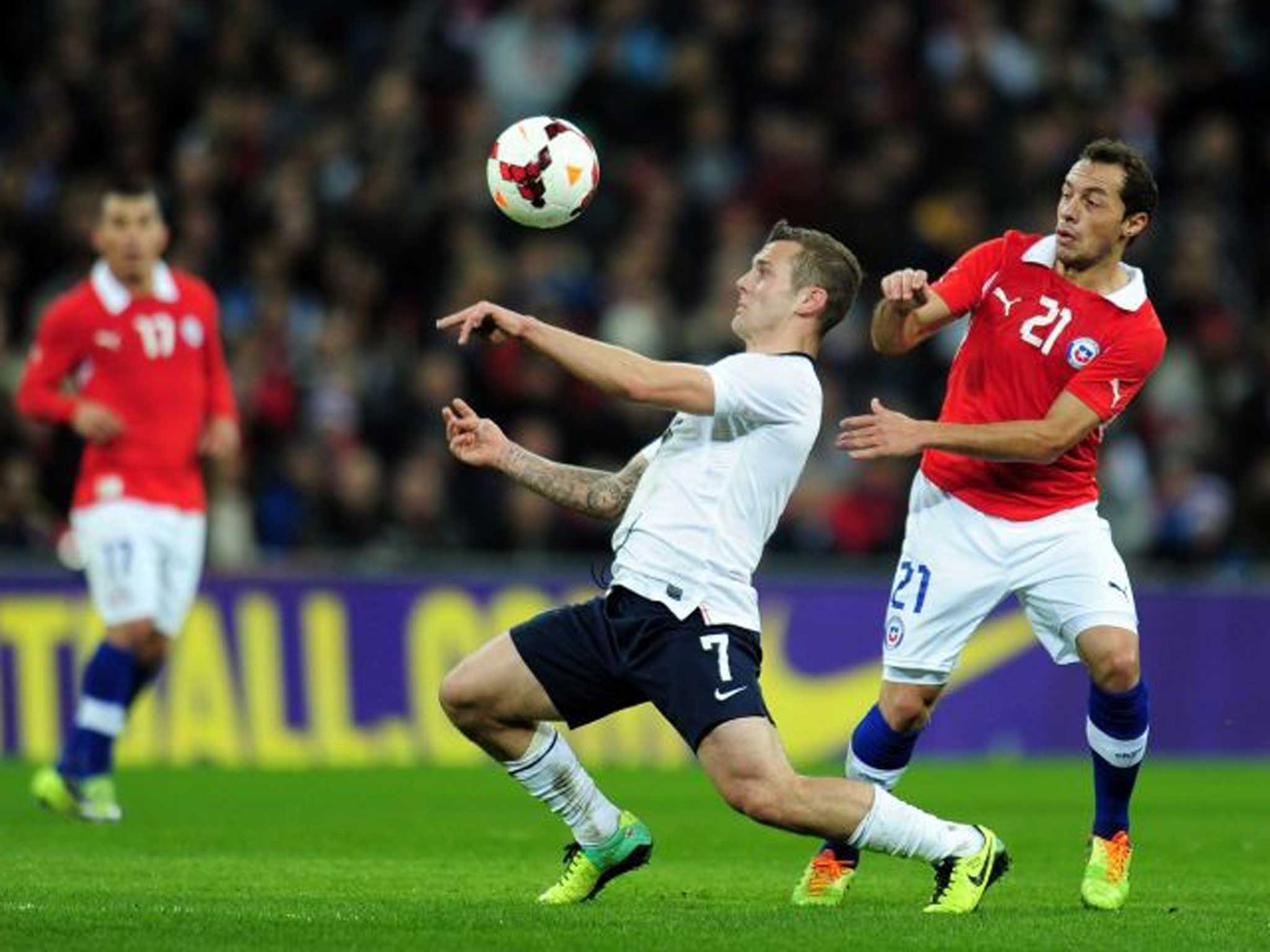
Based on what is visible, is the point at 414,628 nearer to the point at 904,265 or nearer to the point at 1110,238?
the point at 904,265

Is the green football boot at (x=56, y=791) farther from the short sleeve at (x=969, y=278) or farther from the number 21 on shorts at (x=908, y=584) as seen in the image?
the short sleeve at (x=969, y=278)

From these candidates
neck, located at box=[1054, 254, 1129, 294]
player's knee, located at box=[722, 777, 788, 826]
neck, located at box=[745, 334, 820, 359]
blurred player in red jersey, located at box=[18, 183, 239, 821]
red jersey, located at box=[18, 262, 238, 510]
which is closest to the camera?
player's knee, located at box=[722, 777, 788, 826]

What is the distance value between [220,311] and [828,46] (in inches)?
216

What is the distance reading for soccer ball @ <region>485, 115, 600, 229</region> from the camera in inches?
328

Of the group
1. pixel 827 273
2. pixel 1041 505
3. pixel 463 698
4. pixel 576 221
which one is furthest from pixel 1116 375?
pixel 576 221

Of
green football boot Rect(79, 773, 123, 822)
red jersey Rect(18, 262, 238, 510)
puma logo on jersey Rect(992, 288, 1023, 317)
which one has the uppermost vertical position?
puma logo on jersey Rect(992, 288, 1023, 317)

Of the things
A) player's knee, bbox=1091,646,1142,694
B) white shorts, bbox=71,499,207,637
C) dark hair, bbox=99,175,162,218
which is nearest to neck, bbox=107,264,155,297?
dark hair, bbox=99,175,162,218

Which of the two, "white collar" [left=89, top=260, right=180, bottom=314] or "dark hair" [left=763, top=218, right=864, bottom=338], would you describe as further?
"white collar" [left=89, top=260, right=180, bottom=314]

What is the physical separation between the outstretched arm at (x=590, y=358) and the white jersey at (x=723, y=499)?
0.34 metres

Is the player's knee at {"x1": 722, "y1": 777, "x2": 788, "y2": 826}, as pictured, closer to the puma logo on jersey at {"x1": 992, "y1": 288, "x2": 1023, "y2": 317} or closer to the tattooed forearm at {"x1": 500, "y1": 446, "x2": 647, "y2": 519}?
the tattooed forearm at {"x1": 500, "y1": 446, "x2": 647, "y2": 519}

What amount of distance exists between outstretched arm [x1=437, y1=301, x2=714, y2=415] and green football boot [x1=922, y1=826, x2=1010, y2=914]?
5.55 ft

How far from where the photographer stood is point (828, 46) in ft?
66.0

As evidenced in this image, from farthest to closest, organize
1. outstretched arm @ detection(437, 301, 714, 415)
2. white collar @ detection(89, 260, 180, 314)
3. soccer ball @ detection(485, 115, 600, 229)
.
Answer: white collar @ detection(89, 260, 180, 314)
soccer ball @ detection(485, 115, 600, 229)
outstretched arm @ detection(437, 301, 714, 415)

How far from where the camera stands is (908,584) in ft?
29.1
